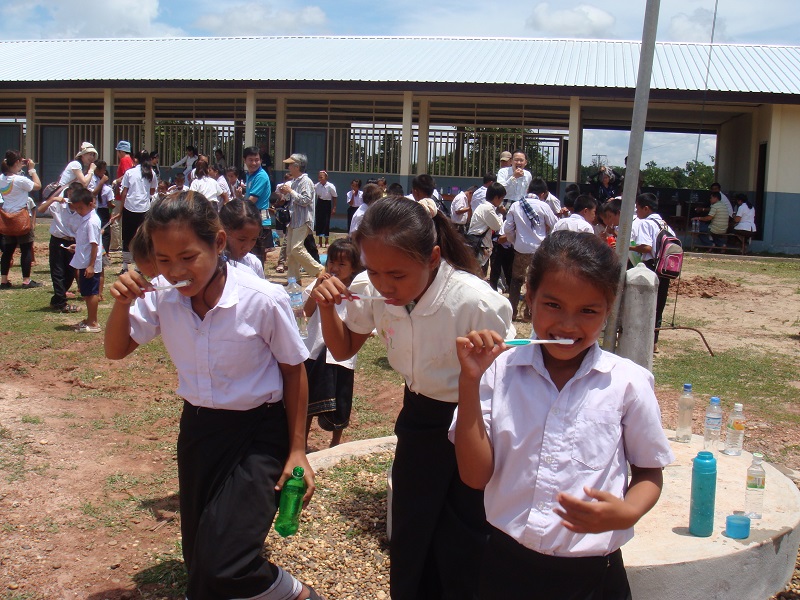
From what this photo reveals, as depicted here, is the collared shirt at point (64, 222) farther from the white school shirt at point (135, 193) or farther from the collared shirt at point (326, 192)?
the collared shirt at point (326, 192)

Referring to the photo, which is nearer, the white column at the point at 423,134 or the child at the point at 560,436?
the child at the point at 560,436

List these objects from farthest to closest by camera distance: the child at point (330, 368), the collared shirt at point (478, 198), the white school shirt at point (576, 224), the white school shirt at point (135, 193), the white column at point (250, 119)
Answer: the white column at point (250, 119)
the white school shirt at point (135, 193)
the collared shirt at point (478, 198)
the white school shirt at point (576, 224)
the child at point (330, 368)

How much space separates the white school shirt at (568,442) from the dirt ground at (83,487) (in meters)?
2.08

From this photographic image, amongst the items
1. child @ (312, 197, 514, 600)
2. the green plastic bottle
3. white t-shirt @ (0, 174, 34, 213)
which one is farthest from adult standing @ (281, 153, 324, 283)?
child @ (312, 197, 514, 600)

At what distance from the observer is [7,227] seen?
36.3 ft

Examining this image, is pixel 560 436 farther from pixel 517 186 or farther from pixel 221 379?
pixel 517 186

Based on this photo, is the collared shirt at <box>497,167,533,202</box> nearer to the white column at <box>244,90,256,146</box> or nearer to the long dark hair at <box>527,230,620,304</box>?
the white column at <box>244,90,256,146</box>

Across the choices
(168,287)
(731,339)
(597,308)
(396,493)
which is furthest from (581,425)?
(731,339)

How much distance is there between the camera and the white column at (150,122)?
75.9ft

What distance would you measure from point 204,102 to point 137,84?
2.12 meters

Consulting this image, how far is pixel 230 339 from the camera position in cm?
281

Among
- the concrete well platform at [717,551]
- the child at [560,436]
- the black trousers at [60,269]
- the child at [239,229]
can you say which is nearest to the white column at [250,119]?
the black trousers at [60,269]

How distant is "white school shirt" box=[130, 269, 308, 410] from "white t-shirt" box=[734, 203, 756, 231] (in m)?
17.8

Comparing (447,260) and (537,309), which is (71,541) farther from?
(537,309)
